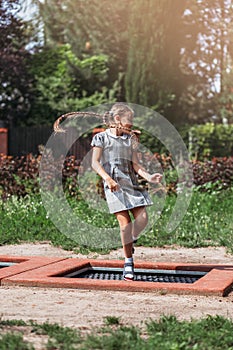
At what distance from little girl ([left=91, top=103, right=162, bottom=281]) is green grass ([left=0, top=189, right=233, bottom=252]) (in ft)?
6.76

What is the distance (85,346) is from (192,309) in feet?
4.61

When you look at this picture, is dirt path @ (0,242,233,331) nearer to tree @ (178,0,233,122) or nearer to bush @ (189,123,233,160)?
bush @ (189,123,233,160)

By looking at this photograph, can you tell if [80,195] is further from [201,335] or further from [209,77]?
[209,77]

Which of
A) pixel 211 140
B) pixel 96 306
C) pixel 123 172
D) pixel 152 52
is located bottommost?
pixel 96 306

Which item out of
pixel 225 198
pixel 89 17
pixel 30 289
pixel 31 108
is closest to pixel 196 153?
pixel 225 198

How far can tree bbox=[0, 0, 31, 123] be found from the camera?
21438 mm

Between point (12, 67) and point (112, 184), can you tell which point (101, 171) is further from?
point (12, 67)

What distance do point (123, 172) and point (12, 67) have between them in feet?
52.4

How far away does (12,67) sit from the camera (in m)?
21.5

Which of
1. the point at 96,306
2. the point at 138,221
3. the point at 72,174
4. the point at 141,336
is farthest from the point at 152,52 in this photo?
the point at 141,336

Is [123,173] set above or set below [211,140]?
below

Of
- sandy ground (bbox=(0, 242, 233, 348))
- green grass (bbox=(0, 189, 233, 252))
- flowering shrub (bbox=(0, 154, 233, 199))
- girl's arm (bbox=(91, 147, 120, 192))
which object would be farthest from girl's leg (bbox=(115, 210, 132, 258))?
flowering shrub (bbox=(0, 154, 233, 199))

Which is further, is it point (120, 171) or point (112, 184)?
point (120, 171)

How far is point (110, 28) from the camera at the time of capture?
81.8 feet
